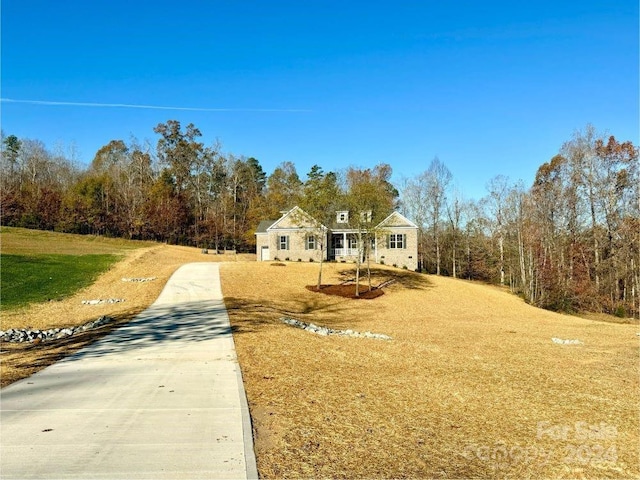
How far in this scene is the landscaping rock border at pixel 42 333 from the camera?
10.5 m

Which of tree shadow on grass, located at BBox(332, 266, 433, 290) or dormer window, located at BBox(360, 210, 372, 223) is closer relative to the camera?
dormer window, located at BBox(360, 210, 372, 223)

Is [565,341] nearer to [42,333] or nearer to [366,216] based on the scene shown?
[366,216]

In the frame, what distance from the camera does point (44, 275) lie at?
2181cm

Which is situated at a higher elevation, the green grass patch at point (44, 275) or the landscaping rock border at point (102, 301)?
the green grass patch at point (44, 275)

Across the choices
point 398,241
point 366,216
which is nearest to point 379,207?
point 366,216

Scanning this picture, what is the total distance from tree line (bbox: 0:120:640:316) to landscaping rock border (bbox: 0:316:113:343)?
13449mm

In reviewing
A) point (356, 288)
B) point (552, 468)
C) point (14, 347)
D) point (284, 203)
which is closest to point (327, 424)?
point (552, 468)

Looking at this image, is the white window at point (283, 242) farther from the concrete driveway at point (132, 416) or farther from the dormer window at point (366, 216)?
the concrete driveway at point (132, 416)

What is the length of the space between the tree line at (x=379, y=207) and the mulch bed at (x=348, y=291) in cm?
400

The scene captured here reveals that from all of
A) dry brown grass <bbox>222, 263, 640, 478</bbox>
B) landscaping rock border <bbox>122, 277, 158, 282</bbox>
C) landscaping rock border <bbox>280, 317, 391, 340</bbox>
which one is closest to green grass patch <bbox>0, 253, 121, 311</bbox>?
landscaping rock border <bbox>122, 277, 158, 282</bbox>

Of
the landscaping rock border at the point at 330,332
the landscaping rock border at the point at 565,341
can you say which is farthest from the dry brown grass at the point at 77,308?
the landscaping rock border at the point at 565,341

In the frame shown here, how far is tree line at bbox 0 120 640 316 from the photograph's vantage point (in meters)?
30.7

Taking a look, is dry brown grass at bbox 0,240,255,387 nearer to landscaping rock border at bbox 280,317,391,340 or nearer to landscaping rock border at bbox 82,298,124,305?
landscaping rock border at bbox 82,298,124,305

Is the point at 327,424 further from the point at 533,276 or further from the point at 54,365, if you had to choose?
the point at 533,276
